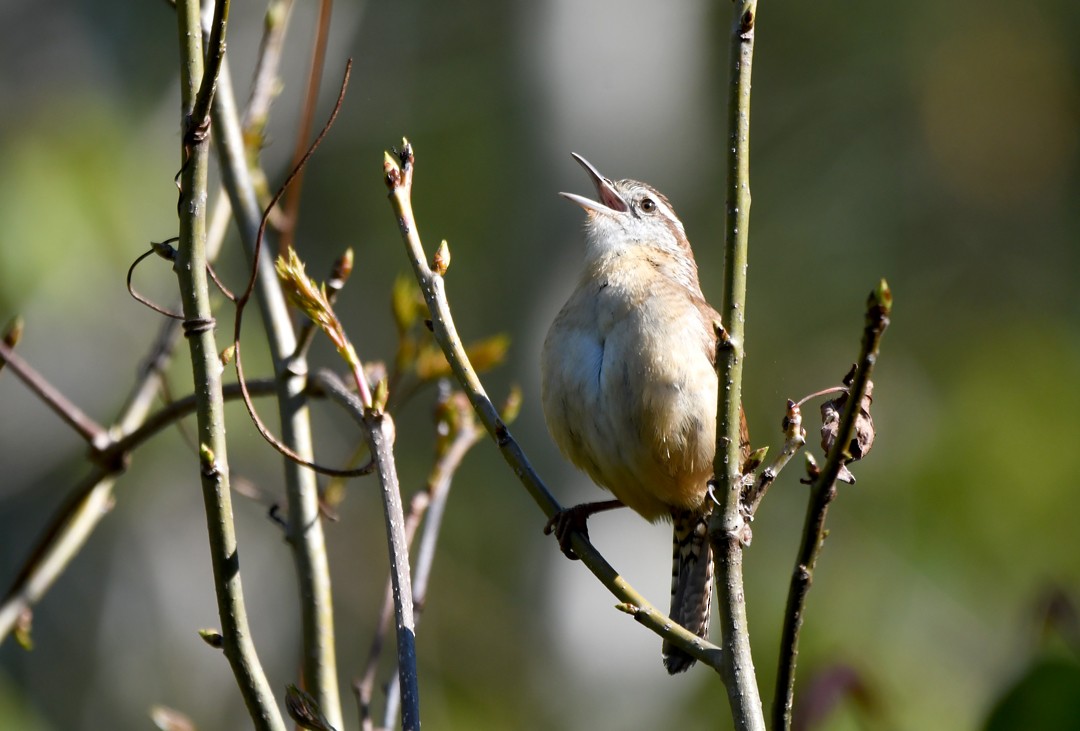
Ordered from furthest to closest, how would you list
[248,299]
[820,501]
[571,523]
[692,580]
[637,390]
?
[692,580] → [637,390] → [571,523] → [248,299] → [820,501]

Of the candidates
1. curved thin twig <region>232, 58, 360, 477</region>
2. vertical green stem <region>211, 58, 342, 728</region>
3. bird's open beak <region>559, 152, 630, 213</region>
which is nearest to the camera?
curved thin twig <region>232, 58, 360, 477</region>

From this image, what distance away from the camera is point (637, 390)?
3.47 metres

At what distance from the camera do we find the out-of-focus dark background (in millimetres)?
9008

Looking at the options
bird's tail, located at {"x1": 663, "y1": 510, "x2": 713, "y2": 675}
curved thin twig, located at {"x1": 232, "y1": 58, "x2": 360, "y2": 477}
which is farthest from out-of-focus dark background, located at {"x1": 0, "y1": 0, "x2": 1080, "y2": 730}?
curved thin twig, located at {"x1": 232, "y1": 58, "x2": 360, "y2": 477}

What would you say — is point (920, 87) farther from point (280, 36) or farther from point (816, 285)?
point (280, 36)

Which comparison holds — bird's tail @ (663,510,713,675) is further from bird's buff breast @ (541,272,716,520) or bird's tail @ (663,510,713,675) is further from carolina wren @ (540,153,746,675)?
bird's buff breast @ (541,272,716,520)

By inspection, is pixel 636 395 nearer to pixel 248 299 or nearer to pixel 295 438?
pixel 295 438

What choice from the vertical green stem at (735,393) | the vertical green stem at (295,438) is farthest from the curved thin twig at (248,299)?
the vertical green stem at (735,393)

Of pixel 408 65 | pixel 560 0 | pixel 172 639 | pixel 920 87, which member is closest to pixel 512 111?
pixel 560 0

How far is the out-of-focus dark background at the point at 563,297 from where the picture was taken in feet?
29.6

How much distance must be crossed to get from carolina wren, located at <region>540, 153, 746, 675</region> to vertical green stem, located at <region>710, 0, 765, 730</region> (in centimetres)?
112

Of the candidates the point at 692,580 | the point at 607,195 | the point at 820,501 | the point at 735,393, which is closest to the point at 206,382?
the point at 735,393

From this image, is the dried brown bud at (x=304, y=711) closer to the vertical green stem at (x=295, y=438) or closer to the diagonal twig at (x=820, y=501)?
the vertical green stem at (x=295, y=438)

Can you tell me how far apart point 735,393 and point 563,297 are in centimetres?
741
